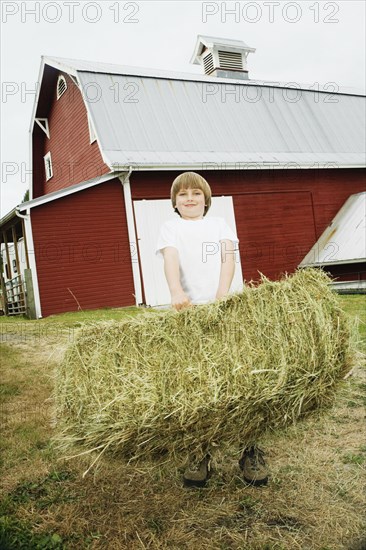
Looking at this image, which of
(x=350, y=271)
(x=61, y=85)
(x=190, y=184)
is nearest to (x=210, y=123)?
(x=61, y=85)

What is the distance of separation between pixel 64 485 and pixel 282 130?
47.7 feet

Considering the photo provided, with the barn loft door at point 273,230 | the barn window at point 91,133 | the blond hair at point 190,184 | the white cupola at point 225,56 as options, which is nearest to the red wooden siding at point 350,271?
the barn loft door at point 273,230

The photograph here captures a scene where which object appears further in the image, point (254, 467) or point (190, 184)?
point (190, 184)

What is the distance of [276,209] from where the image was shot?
49.6 ft

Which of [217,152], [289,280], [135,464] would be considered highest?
[217,152]

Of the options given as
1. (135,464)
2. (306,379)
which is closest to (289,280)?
(306,379)

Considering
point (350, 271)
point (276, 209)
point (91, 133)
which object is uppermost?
point (91, 133)

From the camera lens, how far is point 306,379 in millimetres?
2504

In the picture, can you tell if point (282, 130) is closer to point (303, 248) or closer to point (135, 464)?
point (303, 248)

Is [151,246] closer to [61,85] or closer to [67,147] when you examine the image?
[67,147]

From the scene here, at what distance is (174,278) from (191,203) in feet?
1.75

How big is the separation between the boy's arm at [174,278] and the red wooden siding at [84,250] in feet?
28.5

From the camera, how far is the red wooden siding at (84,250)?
11810mm

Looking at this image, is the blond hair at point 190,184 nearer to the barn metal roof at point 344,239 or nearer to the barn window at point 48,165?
the barn metal roof at point 344,239
